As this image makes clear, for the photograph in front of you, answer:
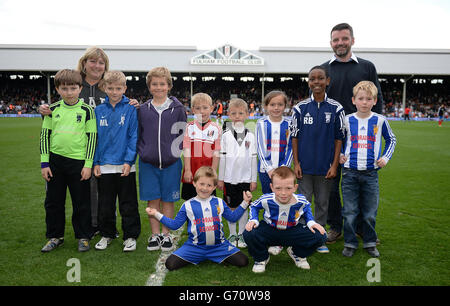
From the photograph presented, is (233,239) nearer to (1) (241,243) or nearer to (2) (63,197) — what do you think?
(1) (241,243)

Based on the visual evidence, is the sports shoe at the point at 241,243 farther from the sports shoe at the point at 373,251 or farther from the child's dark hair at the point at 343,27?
the child's dark hair at the point at 343,27

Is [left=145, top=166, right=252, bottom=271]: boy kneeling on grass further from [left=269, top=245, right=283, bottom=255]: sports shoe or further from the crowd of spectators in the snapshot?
the crowd of spectators

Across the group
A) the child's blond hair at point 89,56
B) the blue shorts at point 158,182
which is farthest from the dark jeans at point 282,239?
the child's blond hair at point 89,56

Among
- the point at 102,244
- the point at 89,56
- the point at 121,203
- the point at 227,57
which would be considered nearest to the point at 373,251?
the point at 121,203

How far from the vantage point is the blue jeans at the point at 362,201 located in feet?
11.8

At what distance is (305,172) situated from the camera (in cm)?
381

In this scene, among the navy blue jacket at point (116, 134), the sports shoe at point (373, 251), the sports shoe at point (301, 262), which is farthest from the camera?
the navy blue jacket at point (116, 134)

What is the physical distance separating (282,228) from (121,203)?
5.96 ft

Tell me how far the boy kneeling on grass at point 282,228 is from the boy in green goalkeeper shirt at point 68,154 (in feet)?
6.14

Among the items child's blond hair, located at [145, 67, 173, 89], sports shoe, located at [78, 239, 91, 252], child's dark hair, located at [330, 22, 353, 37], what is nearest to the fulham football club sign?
child's dark hair, located at [330, 22, 353, 37]

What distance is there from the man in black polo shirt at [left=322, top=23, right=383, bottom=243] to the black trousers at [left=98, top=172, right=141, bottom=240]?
233cm

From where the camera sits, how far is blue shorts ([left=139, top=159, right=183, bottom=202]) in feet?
12.4
